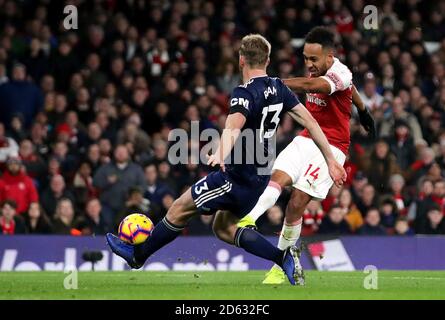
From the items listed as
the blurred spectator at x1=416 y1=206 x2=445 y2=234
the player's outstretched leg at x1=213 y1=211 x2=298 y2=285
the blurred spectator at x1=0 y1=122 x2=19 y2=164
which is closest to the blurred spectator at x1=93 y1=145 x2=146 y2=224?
the blurred spectator at x1=0 y1=122 x2=19 y2=164

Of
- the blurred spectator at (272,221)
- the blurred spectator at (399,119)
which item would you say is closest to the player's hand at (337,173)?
the blurred spectator at (272,221)

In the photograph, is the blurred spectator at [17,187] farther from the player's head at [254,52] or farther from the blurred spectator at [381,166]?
the player's head at [254,52]

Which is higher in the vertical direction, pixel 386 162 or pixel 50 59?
pixel 50 59

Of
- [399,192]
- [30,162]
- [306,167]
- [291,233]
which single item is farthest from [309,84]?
[30,162]

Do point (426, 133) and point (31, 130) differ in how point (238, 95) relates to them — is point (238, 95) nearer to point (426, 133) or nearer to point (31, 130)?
point (31, 130)

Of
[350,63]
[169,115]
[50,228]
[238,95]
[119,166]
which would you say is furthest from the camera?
[350,63]

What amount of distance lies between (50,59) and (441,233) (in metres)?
7.04

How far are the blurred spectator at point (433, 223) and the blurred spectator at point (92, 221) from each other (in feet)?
15.4

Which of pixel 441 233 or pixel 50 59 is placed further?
pixel 50 59

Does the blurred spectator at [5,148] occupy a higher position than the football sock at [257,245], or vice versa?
the blurred spectator at [5,148]

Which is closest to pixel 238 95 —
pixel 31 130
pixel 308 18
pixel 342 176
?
pixel 342 176

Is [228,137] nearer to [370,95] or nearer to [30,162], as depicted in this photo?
[30,162]

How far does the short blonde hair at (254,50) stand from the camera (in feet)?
35.9

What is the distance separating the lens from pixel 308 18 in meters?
22.6
